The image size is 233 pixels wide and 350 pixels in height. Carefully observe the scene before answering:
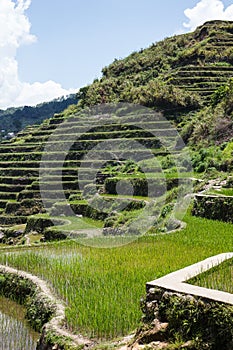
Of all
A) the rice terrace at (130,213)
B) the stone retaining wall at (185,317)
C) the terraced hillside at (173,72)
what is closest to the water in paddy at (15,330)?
the rice terrace at (130,213)

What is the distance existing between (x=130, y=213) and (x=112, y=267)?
9936 millimetres

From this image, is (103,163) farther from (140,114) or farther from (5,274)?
(5,274)

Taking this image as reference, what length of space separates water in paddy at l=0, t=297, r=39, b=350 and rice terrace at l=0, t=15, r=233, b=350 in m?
0.03

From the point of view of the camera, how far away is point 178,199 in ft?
56.2

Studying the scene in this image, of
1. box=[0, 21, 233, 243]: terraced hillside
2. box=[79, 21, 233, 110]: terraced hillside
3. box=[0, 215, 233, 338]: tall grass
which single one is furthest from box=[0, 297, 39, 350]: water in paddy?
box=[79, 21, 233, 110]: terraced hillside

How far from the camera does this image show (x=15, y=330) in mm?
7012

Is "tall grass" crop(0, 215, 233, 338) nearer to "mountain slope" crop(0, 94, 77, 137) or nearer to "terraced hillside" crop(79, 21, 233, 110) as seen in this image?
"terraced hillside" crop(79, 21, 233, 110)

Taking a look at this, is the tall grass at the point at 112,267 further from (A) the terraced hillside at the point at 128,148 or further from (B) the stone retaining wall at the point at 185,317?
(A) the terraced hillside at the point at 128,148

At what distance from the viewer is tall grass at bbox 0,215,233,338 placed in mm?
5930

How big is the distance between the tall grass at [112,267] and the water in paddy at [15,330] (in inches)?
28.2

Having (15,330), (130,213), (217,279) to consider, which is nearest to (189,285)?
(217,279)

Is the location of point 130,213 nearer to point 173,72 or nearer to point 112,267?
point 112,267

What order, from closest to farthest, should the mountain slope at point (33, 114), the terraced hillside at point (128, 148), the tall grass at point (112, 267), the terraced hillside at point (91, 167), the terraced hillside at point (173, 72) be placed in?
1. the tall grass at point (112, 267)
2. the terraced hillside at point (128, 148)
3. the terraced hillside at point (91, 167)
4. the terraced hillside at point (173, 72)
5. the mountain slope at point (33, 114)

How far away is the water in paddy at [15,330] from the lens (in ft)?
21.1
